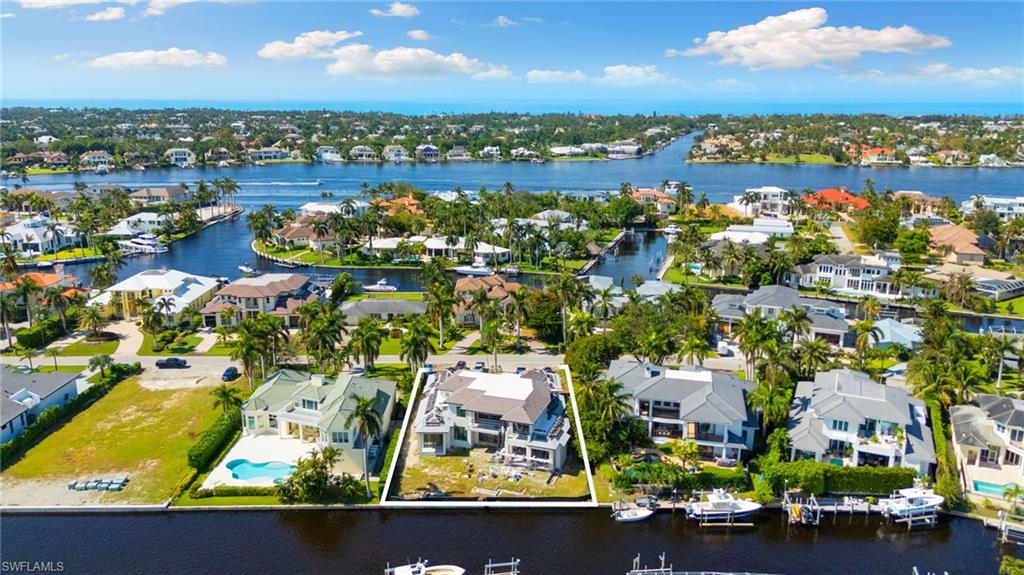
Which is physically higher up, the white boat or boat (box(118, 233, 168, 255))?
boat (box(118, 233, 168, 255))

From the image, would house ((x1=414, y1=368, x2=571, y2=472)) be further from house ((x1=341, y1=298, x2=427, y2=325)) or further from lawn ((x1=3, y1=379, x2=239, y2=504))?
house ((x1=341, y1=298, x2=427, y2=325))

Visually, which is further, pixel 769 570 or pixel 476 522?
pixel 476 522

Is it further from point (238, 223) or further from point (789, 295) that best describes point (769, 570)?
point (238, 223)

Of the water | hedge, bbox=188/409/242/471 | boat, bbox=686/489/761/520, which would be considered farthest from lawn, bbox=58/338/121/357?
boat, bbox=686/489/761/520

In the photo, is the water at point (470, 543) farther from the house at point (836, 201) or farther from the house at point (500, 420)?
the house at point (836, 201)

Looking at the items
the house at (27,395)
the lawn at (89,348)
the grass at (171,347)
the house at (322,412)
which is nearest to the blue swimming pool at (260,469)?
the house at (322,412)

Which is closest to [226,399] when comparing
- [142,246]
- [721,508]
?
[721,508]

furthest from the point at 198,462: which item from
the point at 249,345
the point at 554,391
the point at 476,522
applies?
the point at 554,391
